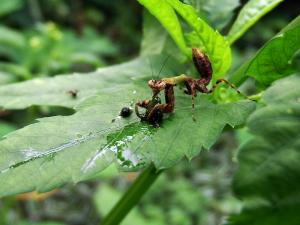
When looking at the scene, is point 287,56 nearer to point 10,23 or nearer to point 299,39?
point 299,39

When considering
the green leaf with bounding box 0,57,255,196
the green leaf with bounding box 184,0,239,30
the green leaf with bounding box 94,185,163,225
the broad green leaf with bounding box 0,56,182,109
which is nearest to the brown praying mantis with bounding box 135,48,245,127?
the green leaf with bounding box 0,57,255,196

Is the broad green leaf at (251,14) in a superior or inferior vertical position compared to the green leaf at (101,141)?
superior

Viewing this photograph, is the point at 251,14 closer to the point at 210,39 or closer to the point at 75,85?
the point at 210,39

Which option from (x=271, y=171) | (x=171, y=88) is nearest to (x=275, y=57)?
(x=171, y=88)

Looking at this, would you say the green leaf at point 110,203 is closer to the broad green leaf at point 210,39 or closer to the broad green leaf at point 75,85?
the broad green leaf at point 75,85

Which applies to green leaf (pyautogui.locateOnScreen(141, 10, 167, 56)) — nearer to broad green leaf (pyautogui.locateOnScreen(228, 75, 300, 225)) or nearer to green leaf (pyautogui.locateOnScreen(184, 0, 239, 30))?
green leaf (pyautogui.locateOnScreen(184, 0, 239, 30))

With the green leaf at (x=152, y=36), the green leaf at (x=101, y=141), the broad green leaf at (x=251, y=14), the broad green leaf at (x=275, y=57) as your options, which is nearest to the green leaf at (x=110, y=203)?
the green leaf at (x=152, y=36)
